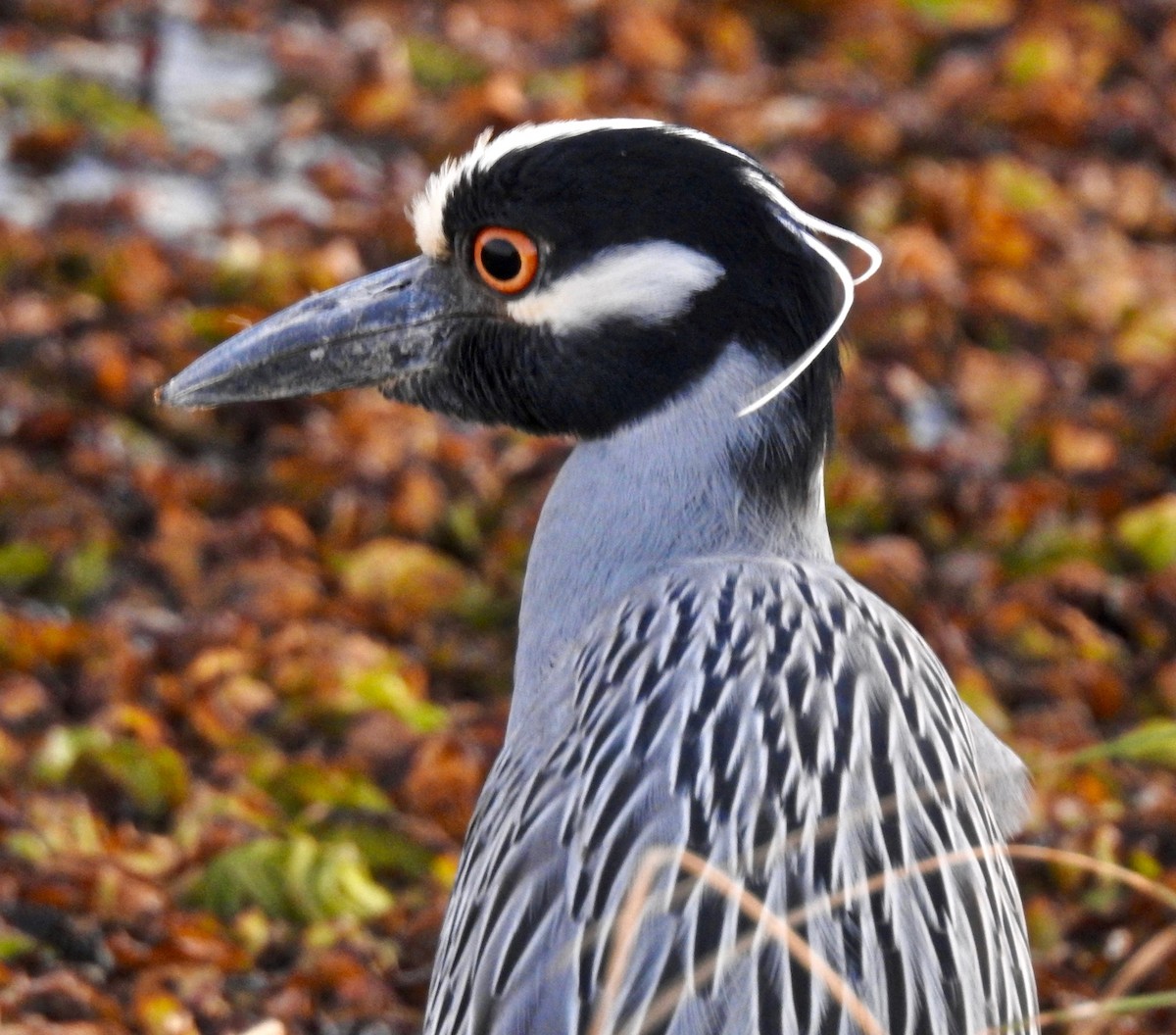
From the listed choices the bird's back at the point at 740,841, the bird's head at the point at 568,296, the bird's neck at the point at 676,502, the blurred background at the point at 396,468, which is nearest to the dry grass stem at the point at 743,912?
the bird's back at the point at 740,841

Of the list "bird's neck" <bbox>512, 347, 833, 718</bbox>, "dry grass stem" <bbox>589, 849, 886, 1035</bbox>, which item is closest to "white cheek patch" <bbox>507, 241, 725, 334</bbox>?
"bird's neck" <bbox>512, 347, 833, 718</bbox>

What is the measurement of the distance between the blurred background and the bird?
355 millimetres

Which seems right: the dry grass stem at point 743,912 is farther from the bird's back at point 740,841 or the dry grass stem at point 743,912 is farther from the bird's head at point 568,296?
the bird's head at point 568,296

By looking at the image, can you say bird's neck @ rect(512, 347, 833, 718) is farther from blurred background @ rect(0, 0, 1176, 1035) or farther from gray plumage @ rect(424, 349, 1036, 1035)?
blurred background @ rect(0, 0, 1176, 1035)

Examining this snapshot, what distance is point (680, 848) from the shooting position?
2270 millimetres

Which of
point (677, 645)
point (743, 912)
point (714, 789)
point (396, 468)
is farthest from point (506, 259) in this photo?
point (396, 468)

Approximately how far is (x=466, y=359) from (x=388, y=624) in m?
1.55

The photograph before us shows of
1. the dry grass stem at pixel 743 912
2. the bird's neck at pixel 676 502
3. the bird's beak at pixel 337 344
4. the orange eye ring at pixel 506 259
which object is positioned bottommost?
the dry grass stem at pixel 743 912

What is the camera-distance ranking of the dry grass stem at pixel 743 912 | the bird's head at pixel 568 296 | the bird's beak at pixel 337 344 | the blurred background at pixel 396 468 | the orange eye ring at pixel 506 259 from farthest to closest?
the blurred background at pixel 396 468
the bird's beak at pixel 337 344
the orange eye ring at pixel 506 259
the bird's head at pixel 568 296
the dry grass stem at pixel 743 912

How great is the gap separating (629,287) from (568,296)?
0.34 feet

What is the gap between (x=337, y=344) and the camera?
310 centimetres

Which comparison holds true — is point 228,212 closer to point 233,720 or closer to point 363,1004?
point 233,720

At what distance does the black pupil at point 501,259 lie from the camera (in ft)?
9.55

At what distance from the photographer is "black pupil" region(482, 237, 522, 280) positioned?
2910 mm
